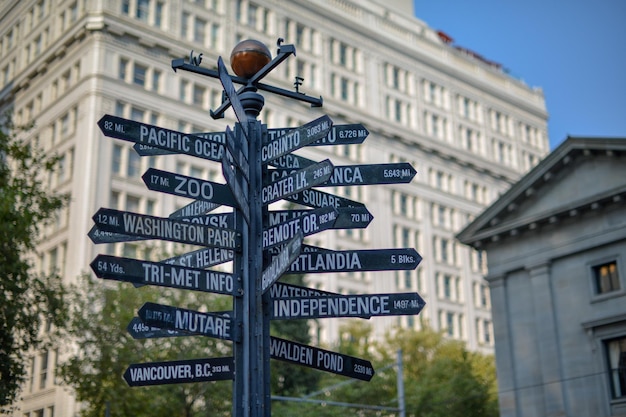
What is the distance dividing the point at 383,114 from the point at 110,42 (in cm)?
2797

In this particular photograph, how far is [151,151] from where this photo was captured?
9.18 metres

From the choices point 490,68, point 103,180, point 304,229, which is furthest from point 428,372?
point 490,68

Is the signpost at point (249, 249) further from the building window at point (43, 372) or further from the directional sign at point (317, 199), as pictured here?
the building window at point (43, 372)

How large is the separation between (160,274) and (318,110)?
229 ft

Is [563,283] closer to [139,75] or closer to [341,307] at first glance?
[341,307]

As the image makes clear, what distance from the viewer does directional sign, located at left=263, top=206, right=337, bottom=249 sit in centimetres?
802

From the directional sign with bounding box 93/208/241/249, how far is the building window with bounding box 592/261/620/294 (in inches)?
1073

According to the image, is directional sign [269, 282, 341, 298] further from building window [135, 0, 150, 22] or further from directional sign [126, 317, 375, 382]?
building window [135, 0, 150, 22]

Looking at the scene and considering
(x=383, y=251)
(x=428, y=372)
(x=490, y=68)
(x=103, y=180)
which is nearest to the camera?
(x=383, y=251)

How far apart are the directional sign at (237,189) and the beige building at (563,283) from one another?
26.3 m

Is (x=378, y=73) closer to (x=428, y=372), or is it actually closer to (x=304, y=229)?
(x=428, y=372)

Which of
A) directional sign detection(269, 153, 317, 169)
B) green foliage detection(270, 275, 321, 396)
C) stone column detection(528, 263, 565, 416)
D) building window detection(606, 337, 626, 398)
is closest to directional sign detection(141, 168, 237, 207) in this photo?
directional sign detection(269, 153, 317, 169)

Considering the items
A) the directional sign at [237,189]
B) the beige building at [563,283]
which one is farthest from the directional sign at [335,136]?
the beige building at [563,283]

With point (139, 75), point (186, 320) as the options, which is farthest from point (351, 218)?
point (139, 75)
